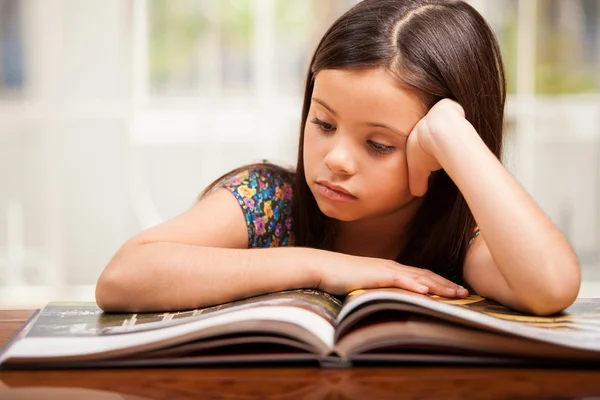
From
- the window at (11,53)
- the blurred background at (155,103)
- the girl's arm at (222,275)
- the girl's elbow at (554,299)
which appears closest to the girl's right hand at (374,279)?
the girl's arm at (222,275)

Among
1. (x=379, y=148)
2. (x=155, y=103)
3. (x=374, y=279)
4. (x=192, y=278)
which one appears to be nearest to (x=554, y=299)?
(x=374, y=279)

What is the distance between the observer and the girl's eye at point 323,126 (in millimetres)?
1184

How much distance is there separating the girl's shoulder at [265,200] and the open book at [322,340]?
46 cm

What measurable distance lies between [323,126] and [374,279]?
0.26 m

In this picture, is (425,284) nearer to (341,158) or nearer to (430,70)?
(341,158)

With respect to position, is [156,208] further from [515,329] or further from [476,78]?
[515,329]

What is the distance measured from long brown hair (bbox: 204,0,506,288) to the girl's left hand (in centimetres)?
4

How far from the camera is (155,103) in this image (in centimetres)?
322

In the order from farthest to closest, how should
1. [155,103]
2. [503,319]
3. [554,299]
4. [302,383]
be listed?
1. [155,103]
2. [554,299]
3. [503,319]
4. [302,383]

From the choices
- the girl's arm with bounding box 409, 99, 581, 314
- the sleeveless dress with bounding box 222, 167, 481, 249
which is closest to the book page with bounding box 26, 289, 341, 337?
the girl's arm with bounding box 409, 99, 581, 314

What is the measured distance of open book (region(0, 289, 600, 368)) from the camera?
0.79 meters

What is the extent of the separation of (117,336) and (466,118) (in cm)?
66

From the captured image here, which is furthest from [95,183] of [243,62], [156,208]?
[243,62]

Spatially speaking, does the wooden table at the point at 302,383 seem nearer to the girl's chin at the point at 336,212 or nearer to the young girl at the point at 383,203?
the young girl at the point at 383,203
